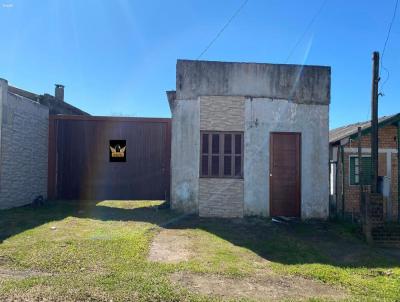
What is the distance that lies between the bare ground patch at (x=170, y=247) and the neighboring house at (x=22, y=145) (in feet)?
17.9

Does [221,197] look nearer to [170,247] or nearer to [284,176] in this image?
[284,176]

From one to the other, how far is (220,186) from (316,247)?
376cm

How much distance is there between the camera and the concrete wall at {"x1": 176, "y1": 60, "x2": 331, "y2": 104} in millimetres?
11039

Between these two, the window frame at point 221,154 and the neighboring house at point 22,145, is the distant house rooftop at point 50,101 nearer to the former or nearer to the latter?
the neighboring house at point 22,145

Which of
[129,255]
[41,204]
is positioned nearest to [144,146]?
[41,204]

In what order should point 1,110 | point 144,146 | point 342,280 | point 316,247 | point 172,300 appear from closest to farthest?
1. point 172,300
2. point 342,280
3. point 316,247
4. point 1,110
5. point 144,146

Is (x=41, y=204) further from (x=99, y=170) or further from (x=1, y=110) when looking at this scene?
(x=1, y=110)

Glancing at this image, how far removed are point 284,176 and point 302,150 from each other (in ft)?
3.00

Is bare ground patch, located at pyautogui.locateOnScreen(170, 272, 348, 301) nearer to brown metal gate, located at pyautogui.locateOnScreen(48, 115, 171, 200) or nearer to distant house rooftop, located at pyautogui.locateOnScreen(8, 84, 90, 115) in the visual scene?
brown metal gate, located at pyautogui.locateOnScreen(48, 115, 171, 200)

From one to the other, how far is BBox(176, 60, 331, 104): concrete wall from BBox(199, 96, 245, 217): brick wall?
0.29 m

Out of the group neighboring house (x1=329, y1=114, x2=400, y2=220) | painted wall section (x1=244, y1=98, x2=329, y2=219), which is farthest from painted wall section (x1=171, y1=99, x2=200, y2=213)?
neighboring house (x1=329, y1=114, x2=400, y2=220)

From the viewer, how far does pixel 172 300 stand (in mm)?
Answer: 4574

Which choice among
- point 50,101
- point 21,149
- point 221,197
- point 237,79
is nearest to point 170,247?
point 221,197

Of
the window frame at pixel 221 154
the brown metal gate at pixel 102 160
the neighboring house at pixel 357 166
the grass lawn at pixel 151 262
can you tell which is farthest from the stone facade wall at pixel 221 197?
the neighboring house at pixel 357 166
